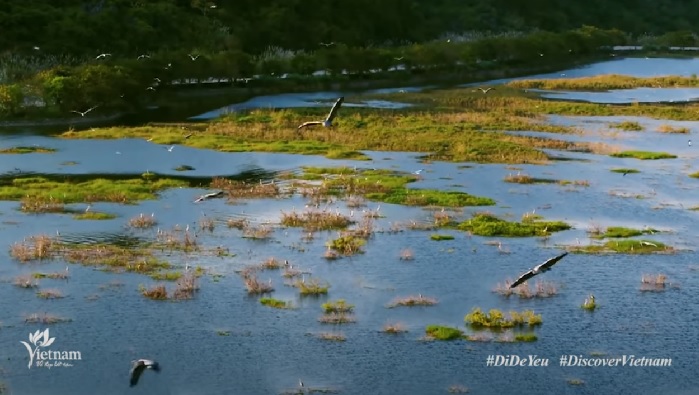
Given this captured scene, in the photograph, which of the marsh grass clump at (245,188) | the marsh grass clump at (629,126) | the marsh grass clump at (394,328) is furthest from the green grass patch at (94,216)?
the marsh grass clump at (629,126)

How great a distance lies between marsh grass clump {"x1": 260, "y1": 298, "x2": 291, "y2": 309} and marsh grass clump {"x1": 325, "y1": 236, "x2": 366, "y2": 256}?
6.26 meters

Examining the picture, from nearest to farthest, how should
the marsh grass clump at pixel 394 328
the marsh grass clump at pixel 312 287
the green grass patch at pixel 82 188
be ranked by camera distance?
the marsh grass clump at pixel 394 328
the marsh grass clump at pixel 312 287
the green grass patch at pixel 82 188

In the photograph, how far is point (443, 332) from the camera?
1227 inches

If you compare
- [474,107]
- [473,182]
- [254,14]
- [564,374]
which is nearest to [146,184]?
[473,182]

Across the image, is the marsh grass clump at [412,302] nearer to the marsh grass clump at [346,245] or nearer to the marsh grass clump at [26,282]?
the marsh grass clump at [346,245]

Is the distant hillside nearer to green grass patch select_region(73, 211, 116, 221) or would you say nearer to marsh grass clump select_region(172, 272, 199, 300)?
green grass patch select_region(73, 211, 116, 221)

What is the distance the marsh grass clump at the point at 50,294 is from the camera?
33.9 metres

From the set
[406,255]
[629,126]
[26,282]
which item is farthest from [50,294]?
[629,126]

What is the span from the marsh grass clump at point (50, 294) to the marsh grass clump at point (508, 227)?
1704 cm

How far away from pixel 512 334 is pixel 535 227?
13480 mm

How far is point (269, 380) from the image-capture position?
2808 cm

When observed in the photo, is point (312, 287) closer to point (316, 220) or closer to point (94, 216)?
point (316, 220)

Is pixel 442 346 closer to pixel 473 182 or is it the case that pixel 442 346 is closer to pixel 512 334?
pixel 512 334

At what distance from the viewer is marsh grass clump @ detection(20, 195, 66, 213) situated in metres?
46.8
